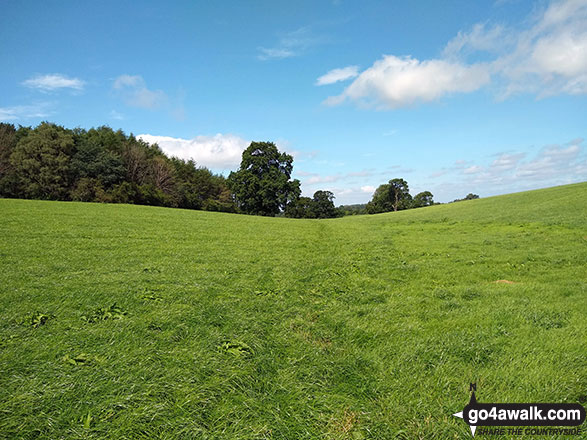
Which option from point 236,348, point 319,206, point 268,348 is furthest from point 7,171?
point 319,206

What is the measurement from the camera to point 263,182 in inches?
2355

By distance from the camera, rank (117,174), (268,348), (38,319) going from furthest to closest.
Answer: (117,174) < (38,319) < (268,348)

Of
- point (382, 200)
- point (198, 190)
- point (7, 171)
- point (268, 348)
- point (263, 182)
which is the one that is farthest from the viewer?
point (382, 200)

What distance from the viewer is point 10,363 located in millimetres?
3705

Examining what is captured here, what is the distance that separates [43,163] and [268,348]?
64.0 m

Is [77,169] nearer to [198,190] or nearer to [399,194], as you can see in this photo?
[198,190]

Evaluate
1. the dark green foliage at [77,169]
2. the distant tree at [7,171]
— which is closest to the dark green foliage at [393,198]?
the dark green foliage at [77,169]

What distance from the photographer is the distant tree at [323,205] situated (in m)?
101

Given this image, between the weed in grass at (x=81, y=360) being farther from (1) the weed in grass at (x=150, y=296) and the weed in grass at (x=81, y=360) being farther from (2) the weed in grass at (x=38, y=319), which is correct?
(1) the weed in grass at (x=150, y=296)

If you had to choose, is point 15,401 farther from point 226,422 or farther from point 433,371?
point 433,371

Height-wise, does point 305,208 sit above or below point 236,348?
above

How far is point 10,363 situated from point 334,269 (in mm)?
8858

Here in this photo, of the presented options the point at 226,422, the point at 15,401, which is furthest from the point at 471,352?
the point at 15,401

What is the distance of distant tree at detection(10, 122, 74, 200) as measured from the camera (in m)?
48.9
